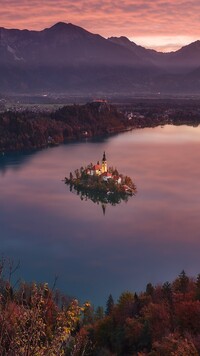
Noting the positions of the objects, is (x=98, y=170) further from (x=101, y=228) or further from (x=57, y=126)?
(x=57, y=126)

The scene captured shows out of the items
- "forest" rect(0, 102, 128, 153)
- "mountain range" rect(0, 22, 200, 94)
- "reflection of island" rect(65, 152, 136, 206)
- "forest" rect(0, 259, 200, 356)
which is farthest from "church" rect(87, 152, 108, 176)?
"mountain range" rect(0, 22, 200, 94)

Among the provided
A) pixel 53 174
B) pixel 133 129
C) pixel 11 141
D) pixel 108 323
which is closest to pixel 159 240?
pixel 108 323

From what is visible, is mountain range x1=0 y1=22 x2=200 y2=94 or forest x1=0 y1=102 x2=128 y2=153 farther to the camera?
mountain range x1=0 y1=22 x2=200 y2=94

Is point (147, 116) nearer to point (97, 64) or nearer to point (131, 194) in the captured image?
point (131, 194)

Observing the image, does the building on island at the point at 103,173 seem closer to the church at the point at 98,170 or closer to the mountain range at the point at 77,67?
the church at the point at 98,170

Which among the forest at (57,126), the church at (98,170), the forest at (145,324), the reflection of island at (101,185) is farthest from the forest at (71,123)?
the forest at (145,324)

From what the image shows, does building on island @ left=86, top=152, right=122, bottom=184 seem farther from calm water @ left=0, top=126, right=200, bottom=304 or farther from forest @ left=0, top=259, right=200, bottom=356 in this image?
forest @ left=0, top=259, right=200, bottom=356
